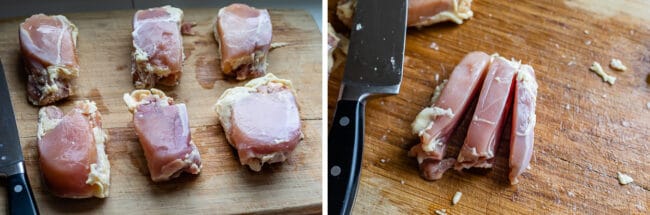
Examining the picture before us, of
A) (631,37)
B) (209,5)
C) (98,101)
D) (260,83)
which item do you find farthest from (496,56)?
(98,101)

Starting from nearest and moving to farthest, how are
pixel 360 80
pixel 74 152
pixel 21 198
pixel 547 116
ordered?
pixel 21 198 < pixel 74 152 < pixel 360 80 < pixel 547 116

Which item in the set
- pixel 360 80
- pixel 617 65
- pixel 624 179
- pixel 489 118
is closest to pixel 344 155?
pixel 360 80

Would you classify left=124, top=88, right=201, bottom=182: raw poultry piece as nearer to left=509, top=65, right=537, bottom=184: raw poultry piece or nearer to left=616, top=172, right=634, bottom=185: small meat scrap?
left=509, top=65, right=537, bottom=184: raw poultry piece

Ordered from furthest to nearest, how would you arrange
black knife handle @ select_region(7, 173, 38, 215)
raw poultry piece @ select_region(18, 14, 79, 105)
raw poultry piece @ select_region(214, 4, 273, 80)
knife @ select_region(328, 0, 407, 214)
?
1. raw poultry piece @ select_region(214, 4, 273, 80)
2. raw poultry piece @ select_region(18, 14, 79, 105)
3. knife @ select_region(328, 0, 407, 214)
4. black knife handle @ select_region(7, 173, 38, 215)

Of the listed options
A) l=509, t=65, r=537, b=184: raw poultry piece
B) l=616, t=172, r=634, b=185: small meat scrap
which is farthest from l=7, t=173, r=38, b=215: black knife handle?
l=616, t=172, r=634, b=185: small meat scrap

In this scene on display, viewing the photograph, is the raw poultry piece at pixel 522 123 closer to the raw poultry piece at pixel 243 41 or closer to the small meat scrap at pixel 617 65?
the small meat scrap at pixel 617 65

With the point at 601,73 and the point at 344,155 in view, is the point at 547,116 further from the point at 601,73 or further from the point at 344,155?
the point at 344,155
